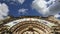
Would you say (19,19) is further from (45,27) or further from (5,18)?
(45,27)

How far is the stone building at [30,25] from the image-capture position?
11164 mm

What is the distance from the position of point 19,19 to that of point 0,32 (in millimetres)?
1306

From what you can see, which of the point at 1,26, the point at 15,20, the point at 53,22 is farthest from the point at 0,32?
the point at 53,22

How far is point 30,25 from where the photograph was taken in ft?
37.5

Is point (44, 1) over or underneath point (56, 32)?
over

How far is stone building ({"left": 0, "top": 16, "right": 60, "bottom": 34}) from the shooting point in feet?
36.6

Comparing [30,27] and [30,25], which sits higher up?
[30,25]

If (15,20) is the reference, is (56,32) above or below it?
below

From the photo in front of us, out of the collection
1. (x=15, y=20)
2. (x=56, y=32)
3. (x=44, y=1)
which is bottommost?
(x=56, y=32)

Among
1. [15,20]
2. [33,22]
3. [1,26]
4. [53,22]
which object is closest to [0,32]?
[1,26]

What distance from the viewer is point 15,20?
11.5m

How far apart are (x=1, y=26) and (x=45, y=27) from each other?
2438 mm

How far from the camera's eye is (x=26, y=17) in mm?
11547

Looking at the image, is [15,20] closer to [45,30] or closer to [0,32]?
[0,32]
